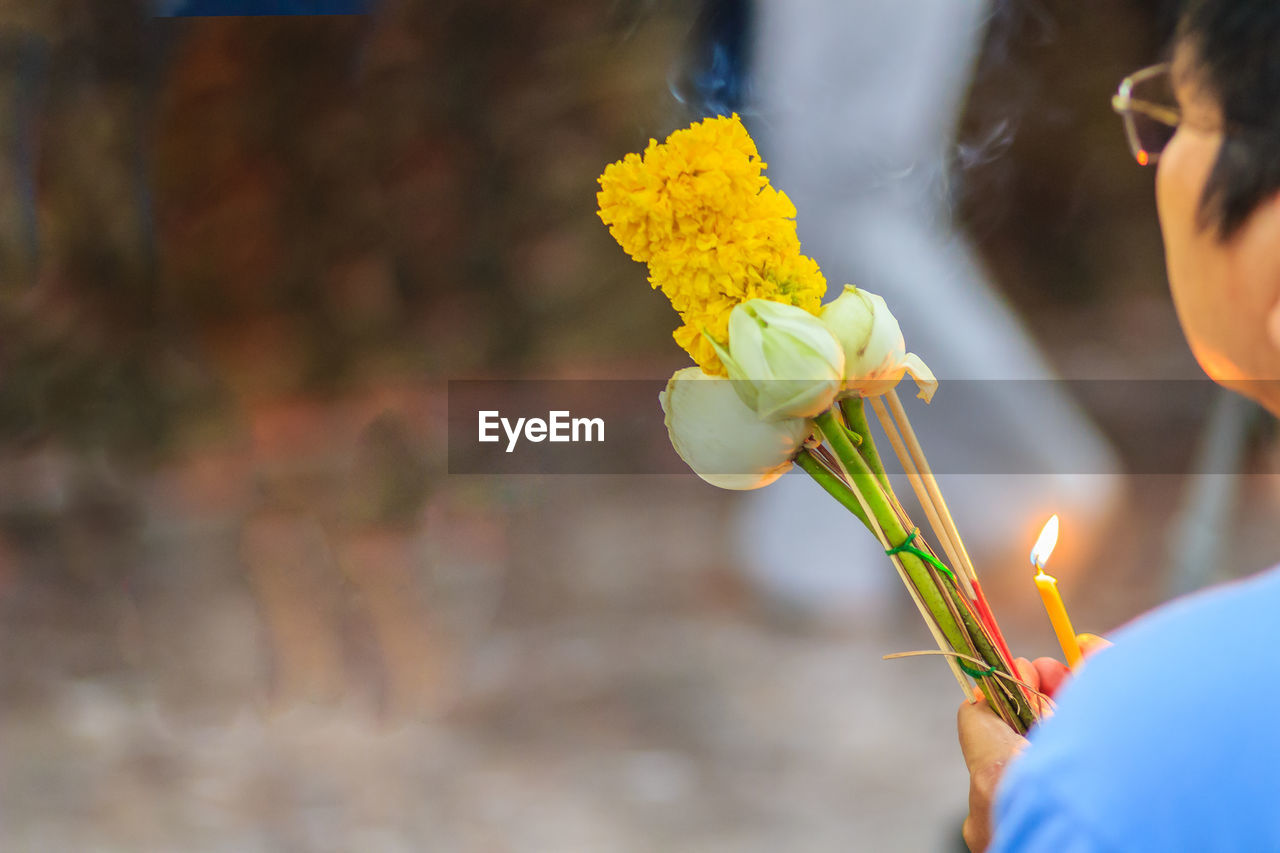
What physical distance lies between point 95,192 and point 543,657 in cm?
118

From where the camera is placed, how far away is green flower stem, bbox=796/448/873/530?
0.44m

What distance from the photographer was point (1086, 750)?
0.21 metres

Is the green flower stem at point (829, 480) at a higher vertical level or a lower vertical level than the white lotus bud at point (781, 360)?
lower

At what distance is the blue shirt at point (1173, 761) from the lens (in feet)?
0.67

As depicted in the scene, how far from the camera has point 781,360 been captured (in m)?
0.39

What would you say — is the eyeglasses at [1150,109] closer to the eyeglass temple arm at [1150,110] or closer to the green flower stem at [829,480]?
the eyeglass temple arm at [1150,110]

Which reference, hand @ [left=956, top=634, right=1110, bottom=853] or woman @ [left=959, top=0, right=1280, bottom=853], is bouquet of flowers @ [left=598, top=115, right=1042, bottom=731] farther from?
woman @ [left=959, top=0, right=1280, bottom=853]

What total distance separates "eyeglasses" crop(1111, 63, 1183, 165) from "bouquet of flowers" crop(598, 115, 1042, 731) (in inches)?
5.2

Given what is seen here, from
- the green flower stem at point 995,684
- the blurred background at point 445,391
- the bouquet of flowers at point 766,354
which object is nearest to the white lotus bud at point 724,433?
the bouquet of flowers at point 766,354

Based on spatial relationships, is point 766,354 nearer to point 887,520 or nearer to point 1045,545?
point 887,520

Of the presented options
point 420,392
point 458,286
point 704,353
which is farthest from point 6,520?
point 704,353

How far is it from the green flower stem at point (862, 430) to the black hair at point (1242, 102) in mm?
191

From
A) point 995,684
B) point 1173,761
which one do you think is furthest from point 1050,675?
point 1173,761

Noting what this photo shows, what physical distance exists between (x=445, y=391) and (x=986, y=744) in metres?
1.40
